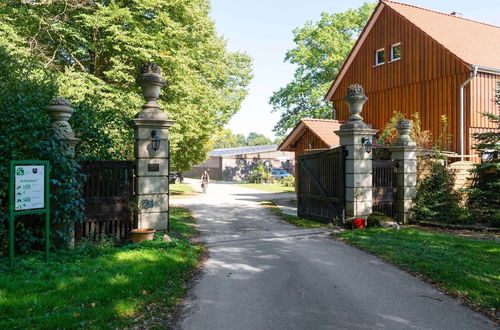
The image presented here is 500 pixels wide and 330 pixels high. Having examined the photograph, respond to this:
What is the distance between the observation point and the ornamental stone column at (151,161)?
8.40 metres

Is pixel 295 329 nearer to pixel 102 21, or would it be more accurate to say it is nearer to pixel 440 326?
pixel 440 326

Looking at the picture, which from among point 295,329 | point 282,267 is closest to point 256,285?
point 282,267

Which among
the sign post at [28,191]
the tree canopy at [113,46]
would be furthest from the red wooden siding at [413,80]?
the sign post at [28,191]

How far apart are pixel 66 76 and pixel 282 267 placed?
36.4 ft

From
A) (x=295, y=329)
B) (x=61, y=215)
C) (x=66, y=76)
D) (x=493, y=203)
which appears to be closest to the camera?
(x=295, y=329)

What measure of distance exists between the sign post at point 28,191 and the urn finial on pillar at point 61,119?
894mm

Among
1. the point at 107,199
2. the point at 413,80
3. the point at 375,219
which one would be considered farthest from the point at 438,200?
the point at 107,199

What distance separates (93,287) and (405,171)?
32.7 feet

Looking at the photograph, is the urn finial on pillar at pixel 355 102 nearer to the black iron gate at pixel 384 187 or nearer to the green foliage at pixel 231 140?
the black iron gate at pixel 384 187

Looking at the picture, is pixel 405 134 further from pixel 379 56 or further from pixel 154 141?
pixel 379 56

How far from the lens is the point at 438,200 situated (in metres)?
12.3

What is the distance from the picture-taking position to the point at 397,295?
203 inches

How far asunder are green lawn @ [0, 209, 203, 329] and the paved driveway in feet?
1.57

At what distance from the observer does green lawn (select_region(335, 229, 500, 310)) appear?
533 centimetres
